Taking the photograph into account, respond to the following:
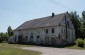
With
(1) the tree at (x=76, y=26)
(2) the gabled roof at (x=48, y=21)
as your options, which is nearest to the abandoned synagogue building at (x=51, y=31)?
(2) the gabled roof at (x=48, y=21)

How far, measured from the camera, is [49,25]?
173ft

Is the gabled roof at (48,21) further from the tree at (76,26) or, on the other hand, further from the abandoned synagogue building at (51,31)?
the tree at (76,26)

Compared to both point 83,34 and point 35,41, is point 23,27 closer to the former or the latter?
point 35,41

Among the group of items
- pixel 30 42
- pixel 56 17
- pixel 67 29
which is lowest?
pixel 30 42

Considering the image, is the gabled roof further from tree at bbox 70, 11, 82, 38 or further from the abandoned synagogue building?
tree at bbox 70, 11, 82, 38

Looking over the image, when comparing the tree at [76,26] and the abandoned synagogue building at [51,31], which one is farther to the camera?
the tree at [76,26]

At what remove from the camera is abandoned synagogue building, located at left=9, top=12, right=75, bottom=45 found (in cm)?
5078

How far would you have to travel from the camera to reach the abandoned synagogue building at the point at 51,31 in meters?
50.8

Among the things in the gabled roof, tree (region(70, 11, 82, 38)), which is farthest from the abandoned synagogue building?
tree (region(70, 11, 82, 38))

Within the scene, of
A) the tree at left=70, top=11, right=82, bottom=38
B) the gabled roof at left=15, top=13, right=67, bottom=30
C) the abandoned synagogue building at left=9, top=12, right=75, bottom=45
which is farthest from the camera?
the tree at left=70, top=11, right=82, bottom=38

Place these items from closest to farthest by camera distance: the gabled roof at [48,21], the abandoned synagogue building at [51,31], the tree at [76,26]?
the abandoned synagogue building at [51,31], the gabled roof at [48,21], the tree at [76,26]

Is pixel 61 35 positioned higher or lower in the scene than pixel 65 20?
lower

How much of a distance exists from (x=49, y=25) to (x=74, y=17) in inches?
1029

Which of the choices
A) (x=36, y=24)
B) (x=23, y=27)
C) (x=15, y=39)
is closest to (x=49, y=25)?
(x=36, y=24)
